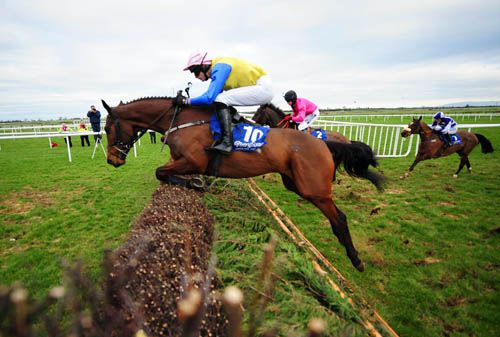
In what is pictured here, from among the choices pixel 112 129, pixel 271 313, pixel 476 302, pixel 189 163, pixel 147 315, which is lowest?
pixel 476 302

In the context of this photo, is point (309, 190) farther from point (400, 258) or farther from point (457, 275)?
point (457, 275)

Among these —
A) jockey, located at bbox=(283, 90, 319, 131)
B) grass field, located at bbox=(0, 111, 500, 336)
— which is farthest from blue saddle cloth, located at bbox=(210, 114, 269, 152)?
jockey, located at bbox=(283, 90, 319, 131)

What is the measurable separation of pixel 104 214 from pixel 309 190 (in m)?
3.87

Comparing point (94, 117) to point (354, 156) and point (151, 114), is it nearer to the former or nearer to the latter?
point (151, 114)

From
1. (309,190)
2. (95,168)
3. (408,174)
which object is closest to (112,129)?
(309,190)

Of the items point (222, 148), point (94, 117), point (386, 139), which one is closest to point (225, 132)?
point (222, 148)

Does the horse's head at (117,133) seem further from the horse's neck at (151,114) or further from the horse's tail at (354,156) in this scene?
the horse's tail at (354,156)

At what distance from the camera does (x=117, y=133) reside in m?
3.80

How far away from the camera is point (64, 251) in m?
3.56

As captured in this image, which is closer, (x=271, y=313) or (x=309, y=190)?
(x=271, y=313)

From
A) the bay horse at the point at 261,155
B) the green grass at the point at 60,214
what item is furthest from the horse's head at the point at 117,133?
the green grass at the point at 60,214

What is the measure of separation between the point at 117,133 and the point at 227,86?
1.77 meters

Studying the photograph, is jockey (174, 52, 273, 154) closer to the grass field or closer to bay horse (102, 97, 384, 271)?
bay horse (102, 97, 384, 271)

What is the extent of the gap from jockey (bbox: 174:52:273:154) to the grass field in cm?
126
